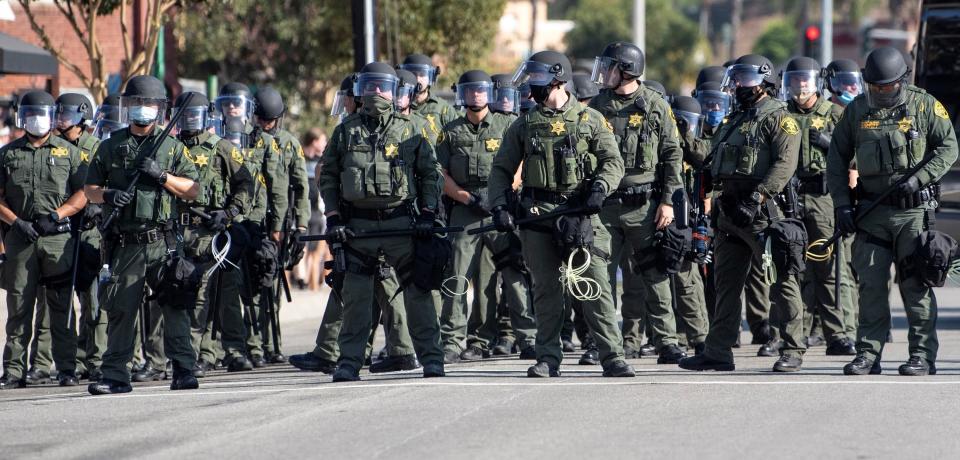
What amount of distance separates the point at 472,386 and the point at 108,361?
7.57 ft

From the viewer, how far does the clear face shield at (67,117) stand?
468 inches

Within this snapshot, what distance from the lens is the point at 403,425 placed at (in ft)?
27.5

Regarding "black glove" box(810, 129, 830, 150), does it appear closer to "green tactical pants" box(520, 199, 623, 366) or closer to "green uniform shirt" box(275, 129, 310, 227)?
"green tactical pants" box(520, 199, 623, 366)

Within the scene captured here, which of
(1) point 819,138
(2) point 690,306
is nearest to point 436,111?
(2) point 690,306

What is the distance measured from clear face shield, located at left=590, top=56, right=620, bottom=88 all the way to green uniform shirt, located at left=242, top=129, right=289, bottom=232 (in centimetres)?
263

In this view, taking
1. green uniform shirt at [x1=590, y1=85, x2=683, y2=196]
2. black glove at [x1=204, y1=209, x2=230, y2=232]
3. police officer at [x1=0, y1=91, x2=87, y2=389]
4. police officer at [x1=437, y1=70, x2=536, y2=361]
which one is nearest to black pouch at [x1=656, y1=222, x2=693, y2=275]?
green uniform shirt at [x1=590, y1=85, x2=683, y2=196]

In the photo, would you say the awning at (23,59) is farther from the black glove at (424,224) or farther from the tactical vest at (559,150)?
the tactical vest at (559,150)

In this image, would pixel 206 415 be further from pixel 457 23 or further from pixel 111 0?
pixel 457 23

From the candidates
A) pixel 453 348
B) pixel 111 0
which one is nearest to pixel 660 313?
pixel 453 348

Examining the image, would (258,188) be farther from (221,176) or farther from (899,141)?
(899,141)

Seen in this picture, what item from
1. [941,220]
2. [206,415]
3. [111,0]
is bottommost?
[206,415]

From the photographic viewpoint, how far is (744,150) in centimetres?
1086

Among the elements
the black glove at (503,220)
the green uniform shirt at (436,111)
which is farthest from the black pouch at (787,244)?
the green uniform shirt at (436,111)

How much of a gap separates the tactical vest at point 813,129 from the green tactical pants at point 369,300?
3290 mm
